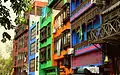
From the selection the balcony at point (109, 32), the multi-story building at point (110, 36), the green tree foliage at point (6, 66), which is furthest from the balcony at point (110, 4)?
the green tree foliage at point (6, 66)

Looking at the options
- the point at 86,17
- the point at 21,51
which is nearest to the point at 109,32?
the point at 86,17

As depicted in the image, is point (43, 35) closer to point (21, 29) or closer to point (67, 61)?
point (67, 61)

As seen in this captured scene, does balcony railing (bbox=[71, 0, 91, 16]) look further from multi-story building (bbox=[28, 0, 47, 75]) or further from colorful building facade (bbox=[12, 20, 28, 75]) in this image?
colorful building facade (bbox=[12, 20, 28, 75])

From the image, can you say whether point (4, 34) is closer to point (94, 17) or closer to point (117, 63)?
point (117, 63)

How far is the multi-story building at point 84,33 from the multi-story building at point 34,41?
18.7 metres

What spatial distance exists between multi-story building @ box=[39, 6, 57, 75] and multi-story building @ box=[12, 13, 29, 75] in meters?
10.6

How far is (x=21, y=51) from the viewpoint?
60.2 meters

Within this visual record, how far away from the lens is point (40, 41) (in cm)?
4484

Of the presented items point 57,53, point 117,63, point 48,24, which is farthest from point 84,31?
point 48,24

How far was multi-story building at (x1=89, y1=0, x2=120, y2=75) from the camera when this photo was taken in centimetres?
1750

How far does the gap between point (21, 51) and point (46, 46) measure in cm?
1974

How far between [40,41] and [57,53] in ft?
31.3

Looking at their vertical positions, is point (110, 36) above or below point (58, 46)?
below

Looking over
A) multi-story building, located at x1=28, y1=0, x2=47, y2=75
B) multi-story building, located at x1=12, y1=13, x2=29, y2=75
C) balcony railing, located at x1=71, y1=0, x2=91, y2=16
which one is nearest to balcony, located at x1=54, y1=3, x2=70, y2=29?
balcony railing, located at x1=71, y1=0, x2=91, y2=16
